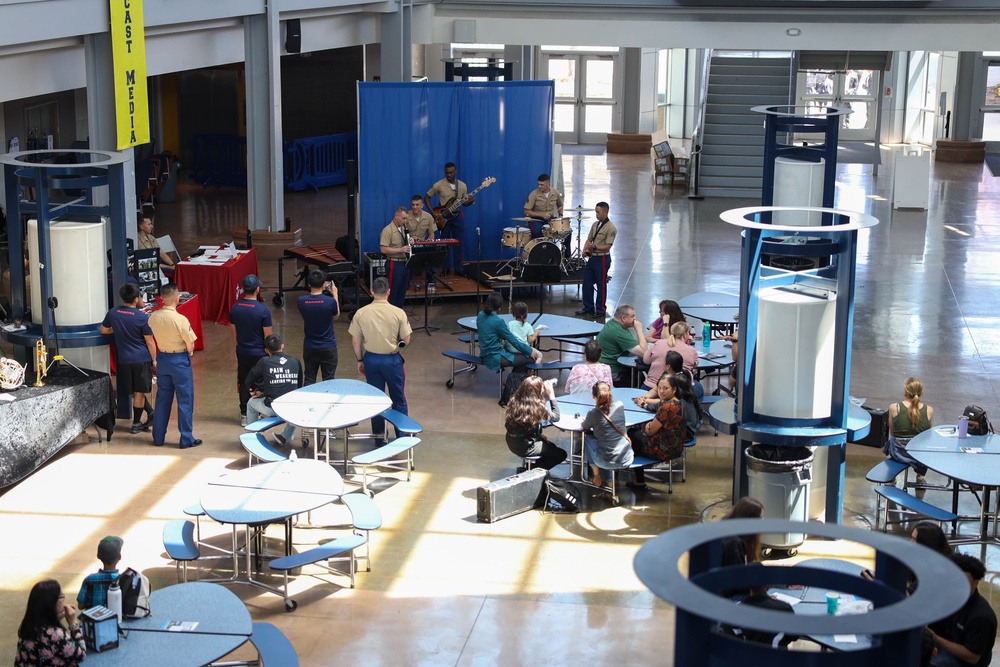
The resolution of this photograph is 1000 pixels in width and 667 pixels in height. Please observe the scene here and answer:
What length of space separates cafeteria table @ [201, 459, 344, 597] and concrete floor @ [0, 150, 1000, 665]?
1.34ft

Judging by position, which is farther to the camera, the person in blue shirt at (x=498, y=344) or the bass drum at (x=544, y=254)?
the bass drum at (x=544, y=254)

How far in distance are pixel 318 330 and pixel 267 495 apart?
3.35 m

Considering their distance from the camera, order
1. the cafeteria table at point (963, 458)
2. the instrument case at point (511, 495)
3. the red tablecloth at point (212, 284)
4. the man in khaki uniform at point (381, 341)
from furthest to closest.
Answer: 1. the red tablecloth at point (212, 284)
2. the man in khaki uniform at point (381, 341)
3. the instrument case at point (511, 495)
4. the cafeteria table at point (963, 458)

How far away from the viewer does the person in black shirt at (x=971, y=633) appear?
642cm

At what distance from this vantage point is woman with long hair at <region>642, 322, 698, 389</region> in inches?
434


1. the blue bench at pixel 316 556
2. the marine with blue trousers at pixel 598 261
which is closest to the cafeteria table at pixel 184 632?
the blue bench at pixel 316 556

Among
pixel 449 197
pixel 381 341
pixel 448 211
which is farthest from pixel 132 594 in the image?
pixel 449 197

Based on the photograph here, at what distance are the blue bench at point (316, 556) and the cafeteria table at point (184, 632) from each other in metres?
0.94

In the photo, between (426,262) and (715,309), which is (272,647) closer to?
(715,309)

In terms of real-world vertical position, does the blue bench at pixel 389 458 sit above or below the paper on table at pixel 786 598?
below

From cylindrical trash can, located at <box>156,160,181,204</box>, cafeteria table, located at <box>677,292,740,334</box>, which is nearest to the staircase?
cylindrical trash can, located at <box>156,160,181,204</box>

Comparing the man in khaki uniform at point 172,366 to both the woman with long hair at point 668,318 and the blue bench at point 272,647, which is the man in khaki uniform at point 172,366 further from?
the woman with long hair at point 668,318

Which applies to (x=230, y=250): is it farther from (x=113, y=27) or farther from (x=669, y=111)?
(x=669, y=111)

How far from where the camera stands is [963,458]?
910 cm
